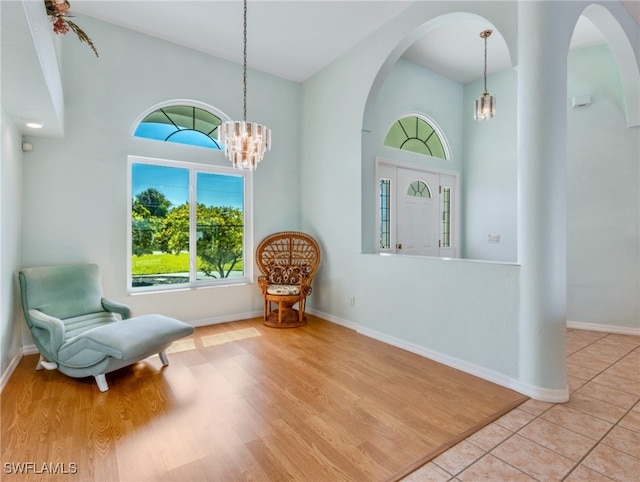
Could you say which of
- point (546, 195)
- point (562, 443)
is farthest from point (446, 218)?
point (562, 443)

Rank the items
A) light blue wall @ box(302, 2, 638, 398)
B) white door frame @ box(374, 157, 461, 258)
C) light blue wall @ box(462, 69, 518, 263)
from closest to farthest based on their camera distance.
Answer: light blue wall @ box(302, 2, 638, 398) → white door frame @ box(374, 157, 461, 258) → light blue wall @ box(462, 69, 518, 263)

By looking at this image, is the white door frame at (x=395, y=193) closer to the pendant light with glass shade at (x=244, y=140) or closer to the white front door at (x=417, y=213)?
the white front door at (x=417, y=213)

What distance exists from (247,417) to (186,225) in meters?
2.79

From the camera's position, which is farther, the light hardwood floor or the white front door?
the white front door

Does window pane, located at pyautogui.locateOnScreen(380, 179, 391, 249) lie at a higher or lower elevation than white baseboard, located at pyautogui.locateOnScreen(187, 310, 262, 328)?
higher

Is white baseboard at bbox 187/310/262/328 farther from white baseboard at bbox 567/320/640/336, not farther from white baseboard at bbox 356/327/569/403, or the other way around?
white baseboard at bbox 567/320/640/336

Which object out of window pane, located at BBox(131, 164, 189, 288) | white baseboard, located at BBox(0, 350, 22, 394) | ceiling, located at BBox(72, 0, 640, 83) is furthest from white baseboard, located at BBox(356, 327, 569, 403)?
white baseboard, located at BBox(0, 350, 22, 394)

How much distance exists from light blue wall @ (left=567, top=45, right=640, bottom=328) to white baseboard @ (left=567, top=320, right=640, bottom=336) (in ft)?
0.14

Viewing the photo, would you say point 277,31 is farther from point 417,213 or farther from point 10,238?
point 10,238

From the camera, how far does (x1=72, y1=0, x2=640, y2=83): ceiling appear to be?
11.2 ft

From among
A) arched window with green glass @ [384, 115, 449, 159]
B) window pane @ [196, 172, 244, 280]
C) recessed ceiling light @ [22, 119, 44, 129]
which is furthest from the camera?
arched window with green glass @ [384, 115, 449, 159]

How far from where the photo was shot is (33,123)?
2.88 meters

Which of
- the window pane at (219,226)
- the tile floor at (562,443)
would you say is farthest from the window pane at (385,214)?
the tile floor at (562,443)

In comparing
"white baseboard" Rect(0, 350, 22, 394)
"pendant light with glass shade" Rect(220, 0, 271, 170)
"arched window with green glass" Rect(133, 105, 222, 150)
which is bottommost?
"white baseboard" Rect(0, 350, 22, 394)
